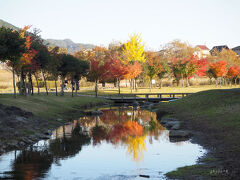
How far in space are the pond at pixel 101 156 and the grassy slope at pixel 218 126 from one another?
1.30 m

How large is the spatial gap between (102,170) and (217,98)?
27.5 m

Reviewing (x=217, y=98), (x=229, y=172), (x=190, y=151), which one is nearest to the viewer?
(x=229, y=172)

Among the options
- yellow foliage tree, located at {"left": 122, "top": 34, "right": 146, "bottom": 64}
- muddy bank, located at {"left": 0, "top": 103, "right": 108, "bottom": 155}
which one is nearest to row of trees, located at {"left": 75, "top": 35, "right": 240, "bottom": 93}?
yellow foliage tree, located at {"left": 122, "top": 34, "right": 146, "bottom": 64}

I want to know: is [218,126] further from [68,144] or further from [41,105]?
[41,105]

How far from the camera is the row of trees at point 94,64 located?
42.1 meters

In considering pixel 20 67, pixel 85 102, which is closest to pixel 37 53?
pixel 20 67

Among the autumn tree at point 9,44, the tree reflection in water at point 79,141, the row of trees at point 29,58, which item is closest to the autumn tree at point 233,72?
the row of trees at point 29,58

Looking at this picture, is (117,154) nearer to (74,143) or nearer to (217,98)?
(74,143)

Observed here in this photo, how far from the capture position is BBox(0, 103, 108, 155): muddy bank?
24.0 m

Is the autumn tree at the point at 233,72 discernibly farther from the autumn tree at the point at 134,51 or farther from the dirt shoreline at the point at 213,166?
the dirt shoreline at the point at 213,166

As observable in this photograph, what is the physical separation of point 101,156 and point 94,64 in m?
51.0

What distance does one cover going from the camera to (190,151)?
21297 millimetres

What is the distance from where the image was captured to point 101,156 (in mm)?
21016

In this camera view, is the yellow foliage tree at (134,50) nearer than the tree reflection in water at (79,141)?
No
